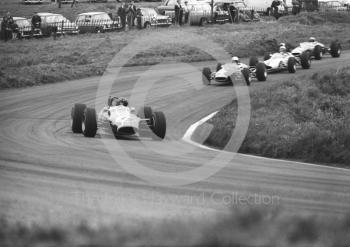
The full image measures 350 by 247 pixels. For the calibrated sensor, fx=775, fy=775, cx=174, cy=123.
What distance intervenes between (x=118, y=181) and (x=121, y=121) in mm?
4912

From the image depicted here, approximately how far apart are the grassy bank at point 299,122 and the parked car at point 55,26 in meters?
20.2

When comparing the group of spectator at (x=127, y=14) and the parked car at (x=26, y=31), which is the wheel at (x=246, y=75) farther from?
the group of spectator at (x=127, y=14)

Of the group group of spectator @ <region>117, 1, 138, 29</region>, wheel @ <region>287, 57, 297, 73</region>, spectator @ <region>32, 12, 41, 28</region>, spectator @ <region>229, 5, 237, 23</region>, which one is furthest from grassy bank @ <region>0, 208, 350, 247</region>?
spectator @ <region>229, 5, 237, 23</region>

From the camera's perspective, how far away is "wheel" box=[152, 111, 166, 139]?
605 inches

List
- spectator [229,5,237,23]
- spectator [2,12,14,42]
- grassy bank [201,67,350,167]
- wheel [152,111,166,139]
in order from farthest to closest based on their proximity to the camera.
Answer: spectator [229,5,237,23]
spectator [2,12,14,42]
wheel [152,111,166,139]
grassy bank [201,67,350,167]

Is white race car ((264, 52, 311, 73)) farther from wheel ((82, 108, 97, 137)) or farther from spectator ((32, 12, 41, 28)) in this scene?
spectator ((32, 12, 41, 28))

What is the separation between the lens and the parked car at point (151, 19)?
43.2 meters

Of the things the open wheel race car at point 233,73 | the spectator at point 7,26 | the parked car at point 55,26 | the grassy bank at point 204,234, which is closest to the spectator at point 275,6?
the parked car at point 55,26

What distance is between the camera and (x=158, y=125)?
50.5 feet

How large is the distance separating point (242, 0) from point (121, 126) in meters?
38.4

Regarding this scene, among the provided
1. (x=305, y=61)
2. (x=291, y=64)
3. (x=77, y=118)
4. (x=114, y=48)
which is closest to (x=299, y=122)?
(x=77, y=118)

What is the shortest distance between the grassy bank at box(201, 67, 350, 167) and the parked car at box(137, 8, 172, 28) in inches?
887

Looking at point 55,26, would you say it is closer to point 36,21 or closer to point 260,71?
point 36,21

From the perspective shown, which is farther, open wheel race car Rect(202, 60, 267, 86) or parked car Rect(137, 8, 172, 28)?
parked car Rect(137, 8, 172, 28)
